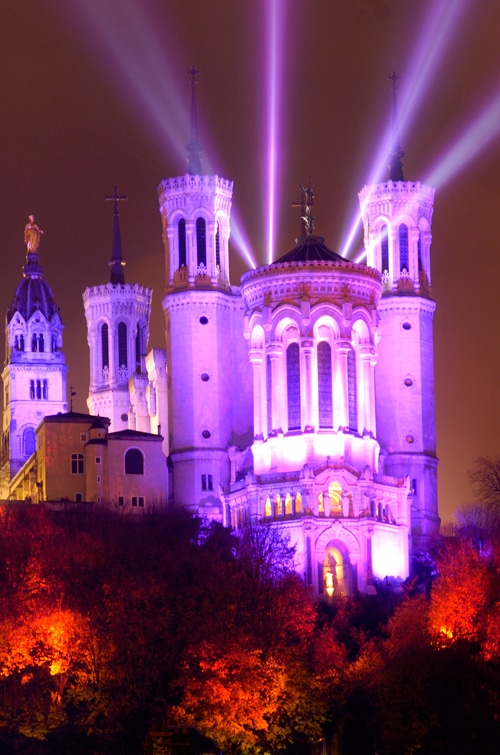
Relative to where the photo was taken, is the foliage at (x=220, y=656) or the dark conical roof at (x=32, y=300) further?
the dark conical roof at (x=32, y=300)

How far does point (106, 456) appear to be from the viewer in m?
135

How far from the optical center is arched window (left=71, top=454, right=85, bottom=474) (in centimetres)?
13525

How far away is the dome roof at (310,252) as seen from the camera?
134625 millimetres

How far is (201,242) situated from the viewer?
14088 cm

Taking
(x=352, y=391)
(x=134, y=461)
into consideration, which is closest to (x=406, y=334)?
(x=352, y=391)

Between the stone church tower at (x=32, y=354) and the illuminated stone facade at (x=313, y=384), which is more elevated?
the stone church tower at (x=32, y=354)

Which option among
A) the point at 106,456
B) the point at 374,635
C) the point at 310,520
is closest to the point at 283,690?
the point at 374,635

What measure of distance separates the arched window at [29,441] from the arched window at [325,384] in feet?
153

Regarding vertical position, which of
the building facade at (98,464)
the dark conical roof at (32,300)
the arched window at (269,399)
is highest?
the dark conical roof at (32,300)

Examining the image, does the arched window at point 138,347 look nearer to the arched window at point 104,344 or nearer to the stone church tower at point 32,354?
the arched window at point 104,344

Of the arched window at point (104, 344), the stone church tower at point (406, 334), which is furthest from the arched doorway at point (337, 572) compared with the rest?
the arched window at point (104, 344)

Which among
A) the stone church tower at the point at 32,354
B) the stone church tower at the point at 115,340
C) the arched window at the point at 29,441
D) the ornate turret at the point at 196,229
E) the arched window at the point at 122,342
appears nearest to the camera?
the ornate turret at the point at 196,229

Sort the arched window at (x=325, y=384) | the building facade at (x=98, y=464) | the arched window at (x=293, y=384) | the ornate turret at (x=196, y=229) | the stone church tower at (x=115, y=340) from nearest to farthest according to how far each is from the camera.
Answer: the arched window at (x=325, y=384)
the arched window at (x=293, y=384)
the building facade at (x=98, y=464)
the ornate turret at (x=196, y=229)
the stone church tower at (x=115, y=340)

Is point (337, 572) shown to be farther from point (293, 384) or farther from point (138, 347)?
point (138, 347)
